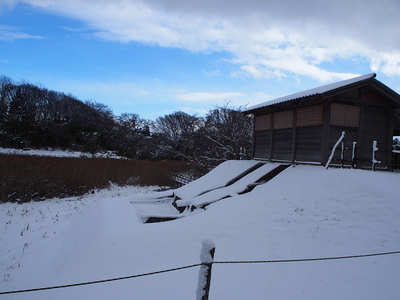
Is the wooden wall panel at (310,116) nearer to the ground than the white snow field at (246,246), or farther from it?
farther from it

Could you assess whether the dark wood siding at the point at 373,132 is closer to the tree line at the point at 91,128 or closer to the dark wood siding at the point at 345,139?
the dark wood siding at the point at 345,139

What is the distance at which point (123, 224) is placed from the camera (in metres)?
6.57

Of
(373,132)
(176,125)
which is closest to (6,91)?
(176,125)

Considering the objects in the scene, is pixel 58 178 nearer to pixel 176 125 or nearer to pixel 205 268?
pixel 205 268

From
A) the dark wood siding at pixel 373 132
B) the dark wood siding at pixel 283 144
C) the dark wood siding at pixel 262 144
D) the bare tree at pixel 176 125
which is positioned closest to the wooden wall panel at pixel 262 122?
the dark wood siding at pixel 262 144

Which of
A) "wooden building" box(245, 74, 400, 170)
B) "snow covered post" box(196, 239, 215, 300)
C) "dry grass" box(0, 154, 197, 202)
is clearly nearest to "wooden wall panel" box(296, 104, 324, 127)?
"wooden building" box(245, 74, 400, 170)

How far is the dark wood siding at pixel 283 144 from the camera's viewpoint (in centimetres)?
1033

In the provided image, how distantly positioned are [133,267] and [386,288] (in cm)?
425

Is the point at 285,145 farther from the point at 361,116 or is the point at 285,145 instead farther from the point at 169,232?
the point at 169,232

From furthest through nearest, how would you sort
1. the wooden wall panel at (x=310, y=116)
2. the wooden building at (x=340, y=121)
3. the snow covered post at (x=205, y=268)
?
the wooden wall panel at (x=310, y=116) < the wooden building at (x=340, y=121) < the snow covered post at (x=205, y=268)

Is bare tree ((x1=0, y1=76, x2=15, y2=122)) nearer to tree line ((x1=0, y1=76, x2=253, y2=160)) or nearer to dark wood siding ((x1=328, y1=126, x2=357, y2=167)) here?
tree line ((x1=0, y1=76, x2=253, y2=160))

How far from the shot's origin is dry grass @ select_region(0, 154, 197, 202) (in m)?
11.4

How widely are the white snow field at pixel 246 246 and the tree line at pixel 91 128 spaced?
12.7m

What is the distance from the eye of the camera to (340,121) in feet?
29.2
